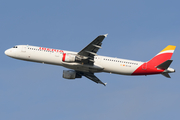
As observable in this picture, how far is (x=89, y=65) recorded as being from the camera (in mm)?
59375

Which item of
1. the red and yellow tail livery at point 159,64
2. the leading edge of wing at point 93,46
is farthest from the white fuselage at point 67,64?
the leading edge of wing at point 93,46

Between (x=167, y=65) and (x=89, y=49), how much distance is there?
668 inches

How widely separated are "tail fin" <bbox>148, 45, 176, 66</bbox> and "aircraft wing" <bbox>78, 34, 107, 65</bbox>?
13496 millimetres

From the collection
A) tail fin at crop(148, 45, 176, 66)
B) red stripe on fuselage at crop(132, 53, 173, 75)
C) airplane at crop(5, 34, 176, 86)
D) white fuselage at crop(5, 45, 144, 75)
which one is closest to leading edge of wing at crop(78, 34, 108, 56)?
airplane at crop(5, 34, 176, 86)

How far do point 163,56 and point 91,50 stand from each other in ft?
57.3

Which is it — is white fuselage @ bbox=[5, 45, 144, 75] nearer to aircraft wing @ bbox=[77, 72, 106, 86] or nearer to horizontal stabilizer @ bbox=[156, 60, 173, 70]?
horizontal stabilizer @ bbox=[156, 60, 173, 70]

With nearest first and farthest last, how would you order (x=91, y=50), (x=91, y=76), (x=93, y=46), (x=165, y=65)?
(x=93, y=46), (x=91, y=50), (x=165, y=65), (x=91, y=76)

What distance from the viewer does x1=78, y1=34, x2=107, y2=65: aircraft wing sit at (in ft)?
178

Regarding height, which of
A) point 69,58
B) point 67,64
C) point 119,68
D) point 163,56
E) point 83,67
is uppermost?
point 163,56

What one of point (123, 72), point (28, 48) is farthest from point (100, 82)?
point (28, 48)

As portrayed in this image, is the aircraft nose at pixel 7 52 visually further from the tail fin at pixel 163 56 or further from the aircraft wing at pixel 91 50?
A: the tail fin at pixel 163 56

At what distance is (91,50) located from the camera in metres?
57.1

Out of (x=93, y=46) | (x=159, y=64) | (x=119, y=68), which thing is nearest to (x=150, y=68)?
(x=159, y=64)

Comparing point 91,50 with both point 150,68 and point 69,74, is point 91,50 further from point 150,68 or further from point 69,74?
point 150,68
